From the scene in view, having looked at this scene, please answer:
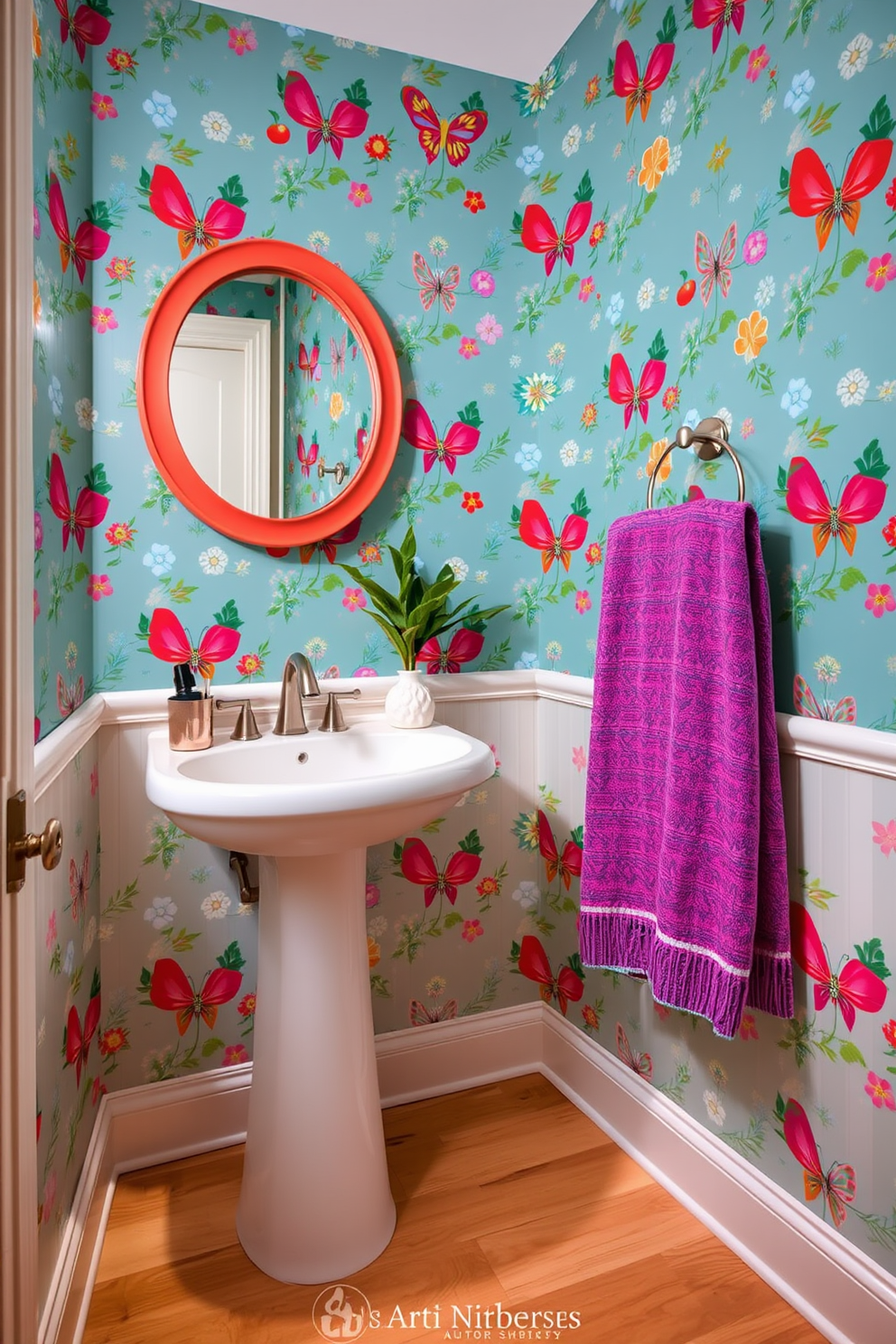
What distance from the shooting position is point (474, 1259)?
55.4 inches

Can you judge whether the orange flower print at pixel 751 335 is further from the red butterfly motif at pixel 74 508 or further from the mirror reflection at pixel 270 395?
the red butterfly motif at pixel 74 508

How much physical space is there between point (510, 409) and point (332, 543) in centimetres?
54

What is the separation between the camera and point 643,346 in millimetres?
1586

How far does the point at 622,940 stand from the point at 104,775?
1034 mm

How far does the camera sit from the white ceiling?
5.34ft

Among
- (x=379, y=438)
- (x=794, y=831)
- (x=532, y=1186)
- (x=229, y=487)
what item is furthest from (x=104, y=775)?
(x=794, y=831)

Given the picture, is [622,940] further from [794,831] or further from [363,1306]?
[363,1306]

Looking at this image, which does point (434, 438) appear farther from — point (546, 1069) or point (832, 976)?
point (546, 1069)

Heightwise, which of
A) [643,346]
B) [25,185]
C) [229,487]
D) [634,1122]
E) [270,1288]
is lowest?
[270,1288]

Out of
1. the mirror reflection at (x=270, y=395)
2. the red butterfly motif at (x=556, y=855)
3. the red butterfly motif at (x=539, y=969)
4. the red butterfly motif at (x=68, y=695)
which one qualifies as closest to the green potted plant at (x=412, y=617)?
the mirror reflection at (x=270, y=395)

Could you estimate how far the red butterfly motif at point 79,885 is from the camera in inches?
52.9

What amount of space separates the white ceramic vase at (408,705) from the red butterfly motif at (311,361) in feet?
2.15

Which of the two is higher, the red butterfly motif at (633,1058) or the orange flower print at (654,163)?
the orange flower print at (654,163)

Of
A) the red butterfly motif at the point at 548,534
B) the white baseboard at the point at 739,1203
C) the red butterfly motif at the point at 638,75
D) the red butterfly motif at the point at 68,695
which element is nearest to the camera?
the white baseboard at the point at 739,1203
